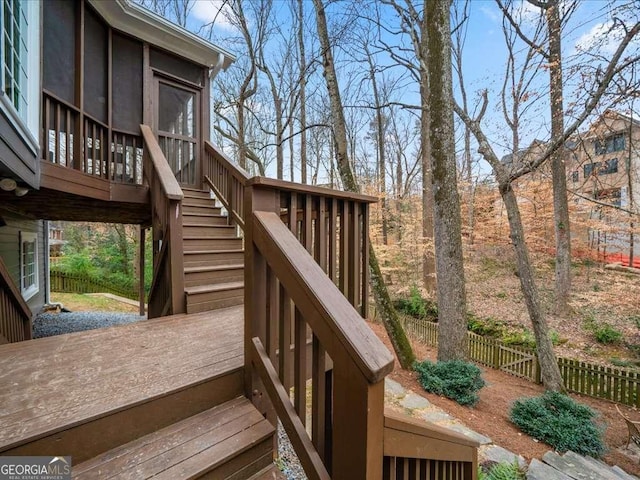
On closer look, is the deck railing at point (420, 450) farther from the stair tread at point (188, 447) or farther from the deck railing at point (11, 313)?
the deck railing at point (11, 313)

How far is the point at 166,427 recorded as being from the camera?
4.70ft

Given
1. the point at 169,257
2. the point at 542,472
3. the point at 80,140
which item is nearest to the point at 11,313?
the point at 169,257

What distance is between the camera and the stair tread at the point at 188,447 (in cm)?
118

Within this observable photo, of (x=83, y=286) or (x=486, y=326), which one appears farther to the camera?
(x=83, y=286)

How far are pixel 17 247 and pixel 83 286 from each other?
800 centimetres

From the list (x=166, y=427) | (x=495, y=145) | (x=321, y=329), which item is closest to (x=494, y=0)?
(x=495, y=145)

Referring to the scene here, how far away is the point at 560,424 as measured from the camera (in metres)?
4.01

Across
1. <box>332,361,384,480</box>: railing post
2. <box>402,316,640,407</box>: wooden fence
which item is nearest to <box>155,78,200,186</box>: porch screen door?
<box>332,361,384,480</box>: railing post

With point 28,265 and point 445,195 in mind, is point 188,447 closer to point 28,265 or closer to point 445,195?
point 445,195

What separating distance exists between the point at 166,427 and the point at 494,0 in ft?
34.1

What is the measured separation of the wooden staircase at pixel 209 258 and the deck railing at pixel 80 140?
1.21 meters

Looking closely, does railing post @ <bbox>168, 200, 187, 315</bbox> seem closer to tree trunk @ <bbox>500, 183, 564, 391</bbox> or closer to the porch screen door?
the porch screen door

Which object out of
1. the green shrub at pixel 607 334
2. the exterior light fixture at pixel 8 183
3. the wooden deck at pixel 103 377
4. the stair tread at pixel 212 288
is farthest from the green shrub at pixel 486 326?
the exterior light fixture at pixel 8 183

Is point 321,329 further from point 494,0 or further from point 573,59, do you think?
point 494,0
